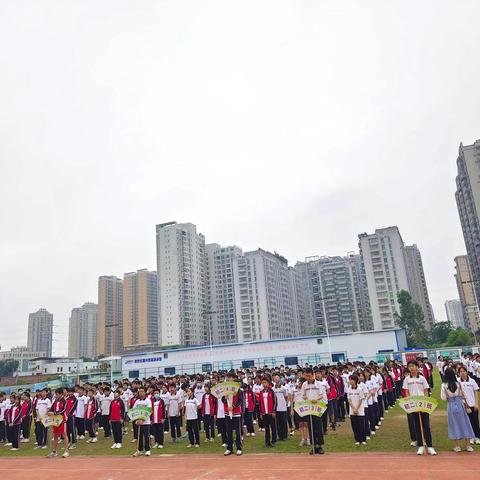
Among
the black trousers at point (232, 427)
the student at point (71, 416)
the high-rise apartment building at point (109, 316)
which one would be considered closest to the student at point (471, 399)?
the black trousers at point (232, 427)

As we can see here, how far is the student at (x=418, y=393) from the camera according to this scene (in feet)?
28.3

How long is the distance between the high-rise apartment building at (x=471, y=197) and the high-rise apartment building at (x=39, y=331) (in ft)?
434

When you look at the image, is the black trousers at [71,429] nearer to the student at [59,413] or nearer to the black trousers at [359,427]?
the student at [59,413]

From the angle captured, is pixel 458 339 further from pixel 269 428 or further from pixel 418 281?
pixel 418 281

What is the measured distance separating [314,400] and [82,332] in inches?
5722

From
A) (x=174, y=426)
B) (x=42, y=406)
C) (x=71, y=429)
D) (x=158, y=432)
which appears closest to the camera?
(x=158, y=432)

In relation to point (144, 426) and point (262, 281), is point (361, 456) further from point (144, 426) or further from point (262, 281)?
point (262, 281)

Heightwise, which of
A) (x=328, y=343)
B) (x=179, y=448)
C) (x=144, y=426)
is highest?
(x=328, y=343)

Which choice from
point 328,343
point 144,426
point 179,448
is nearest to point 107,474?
point 144,426

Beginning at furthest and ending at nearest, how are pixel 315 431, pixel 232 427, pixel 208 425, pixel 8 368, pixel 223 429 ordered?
1. pixel 8 368
2. pixel 208 425
3. pixel 223 429
4. pixel 232 427
5. pixel 315 431

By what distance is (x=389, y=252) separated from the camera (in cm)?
9356

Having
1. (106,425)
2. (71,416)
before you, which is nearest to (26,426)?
(106,425)

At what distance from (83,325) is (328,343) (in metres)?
121

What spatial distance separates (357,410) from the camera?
1002cm
